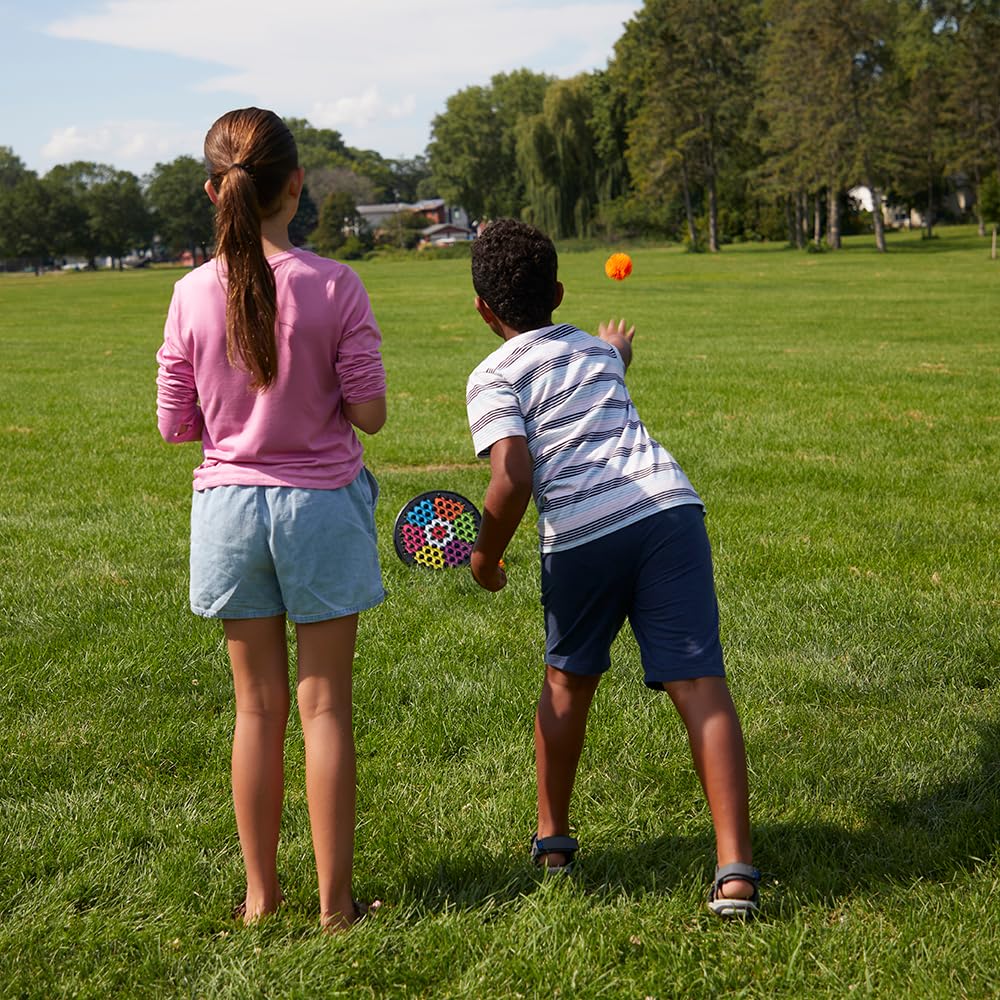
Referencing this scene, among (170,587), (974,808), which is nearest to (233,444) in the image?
(974,808)

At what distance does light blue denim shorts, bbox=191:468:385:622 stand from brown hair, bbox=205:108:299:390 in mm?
291

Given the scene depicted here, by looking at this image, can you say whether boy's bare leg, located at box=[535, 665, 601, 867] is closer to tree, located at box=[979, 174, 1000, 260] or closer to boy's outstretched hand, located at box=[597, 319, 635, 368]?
boy's outstretched hand, located at box=[597, 319, 635, 368]

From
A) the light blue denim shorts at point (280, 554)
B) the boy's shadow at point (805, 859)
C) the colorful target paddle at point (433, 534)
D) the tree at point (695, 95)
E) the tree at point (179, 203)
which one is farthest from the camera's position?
the tree at point (179, 203)

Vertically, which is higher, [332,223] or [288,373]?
[332,223]

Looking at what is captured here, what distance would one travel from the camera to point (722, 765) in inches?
110

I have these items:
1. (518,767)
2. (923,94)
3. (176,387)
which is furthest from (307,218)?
(176,387)

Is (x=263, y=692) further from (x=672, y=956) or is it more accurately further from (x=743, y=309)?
(x=743, y=309)

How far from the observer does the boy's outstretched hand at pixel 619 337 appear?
126 inches

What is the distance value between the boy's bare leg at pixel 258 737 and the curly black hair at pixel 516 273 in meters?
0.98

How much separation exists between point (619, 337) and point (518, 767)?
1427 millimetres

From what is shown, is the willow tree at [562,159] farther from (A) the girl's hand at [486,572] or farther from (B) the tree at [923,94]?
(A) the girl's hand at [486,572]

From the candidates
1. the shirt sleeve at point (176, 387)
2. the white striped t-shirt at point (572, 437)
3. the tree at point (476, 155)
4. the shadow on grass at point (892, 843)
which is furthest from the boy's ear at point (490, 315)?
the tree at point (476, 155)

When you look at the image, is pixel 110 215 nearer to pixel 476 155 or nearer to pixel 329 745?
pixel 476 155

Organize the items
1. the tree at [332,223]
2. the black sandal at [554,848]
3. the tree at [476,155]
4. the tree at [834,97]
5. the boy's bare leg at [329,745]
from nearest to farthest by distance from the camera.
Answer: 1. the boy's bare leg at [329,745]
2. the black sandal at [554,848]
3. the tree at [834,97]
4. the tree at [332,223]
5. the tree at [476,155]
